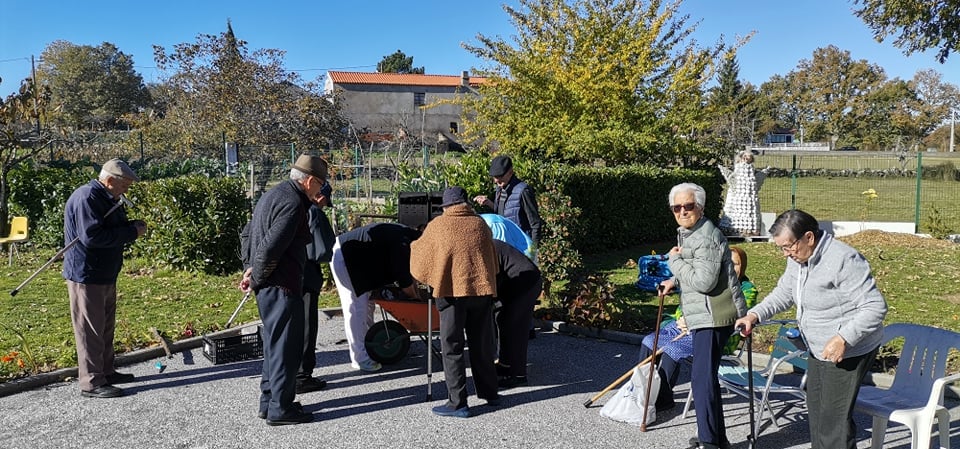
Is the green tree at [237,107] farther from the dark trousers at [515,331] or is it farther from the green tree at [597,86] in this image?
the dark trousers at [515,331]

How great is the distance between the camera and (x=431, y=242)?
198 inches

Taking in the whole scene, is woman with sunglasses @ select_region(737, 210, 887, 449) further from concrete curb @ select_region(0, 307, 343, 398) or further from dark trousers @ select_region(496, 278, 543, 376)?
Result: concrete curb @ select_region(0, 307, 343, 398)

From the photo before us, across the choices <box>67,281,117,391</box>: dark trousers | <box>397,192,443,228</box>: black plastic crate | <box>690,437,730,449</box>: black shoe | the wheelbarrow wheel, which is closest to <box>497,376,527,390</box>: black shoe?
the wheelbarrow wheel

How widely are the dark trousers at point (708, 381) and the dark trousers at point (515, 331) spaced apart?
1.72 m

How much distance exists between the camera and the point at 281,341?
4801 mm

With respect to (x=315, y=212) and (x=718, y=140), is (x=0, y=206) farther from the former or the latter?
(x=718, y=140)

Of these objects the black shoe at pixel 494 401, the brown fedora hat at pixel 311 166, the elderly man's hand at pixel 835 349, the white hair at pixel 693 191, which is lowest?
the black shoe at pixel 494 401

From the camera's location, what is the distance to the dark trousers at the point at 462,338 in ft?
16.6

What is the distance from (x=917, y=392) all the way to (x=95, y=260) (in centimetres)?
547

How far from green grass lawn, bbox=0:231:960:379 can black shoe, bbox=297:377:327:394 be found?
2.05 m

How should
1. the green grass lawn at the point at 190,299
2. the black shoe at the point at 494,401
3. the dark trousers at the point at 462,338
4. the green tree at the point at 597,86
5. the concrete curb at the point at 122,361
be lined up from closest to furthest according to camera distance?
the dark trousers at the point at 462,338, the black shoe at the point at 494,401, the concrete curb at the point at 122,361, the green grass lawn at the point at 190,299, the green tree at the point at 597,86

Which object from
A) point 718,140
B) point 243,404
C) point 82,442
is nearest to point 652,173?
point 718,140

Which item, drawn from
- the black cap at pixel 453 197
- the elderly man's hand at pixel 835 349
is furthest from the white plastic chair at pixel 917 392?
the black cap at pixel 453 197

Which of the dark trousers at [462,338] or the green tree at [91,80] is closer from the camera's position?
the dark trousers at [462,338]
